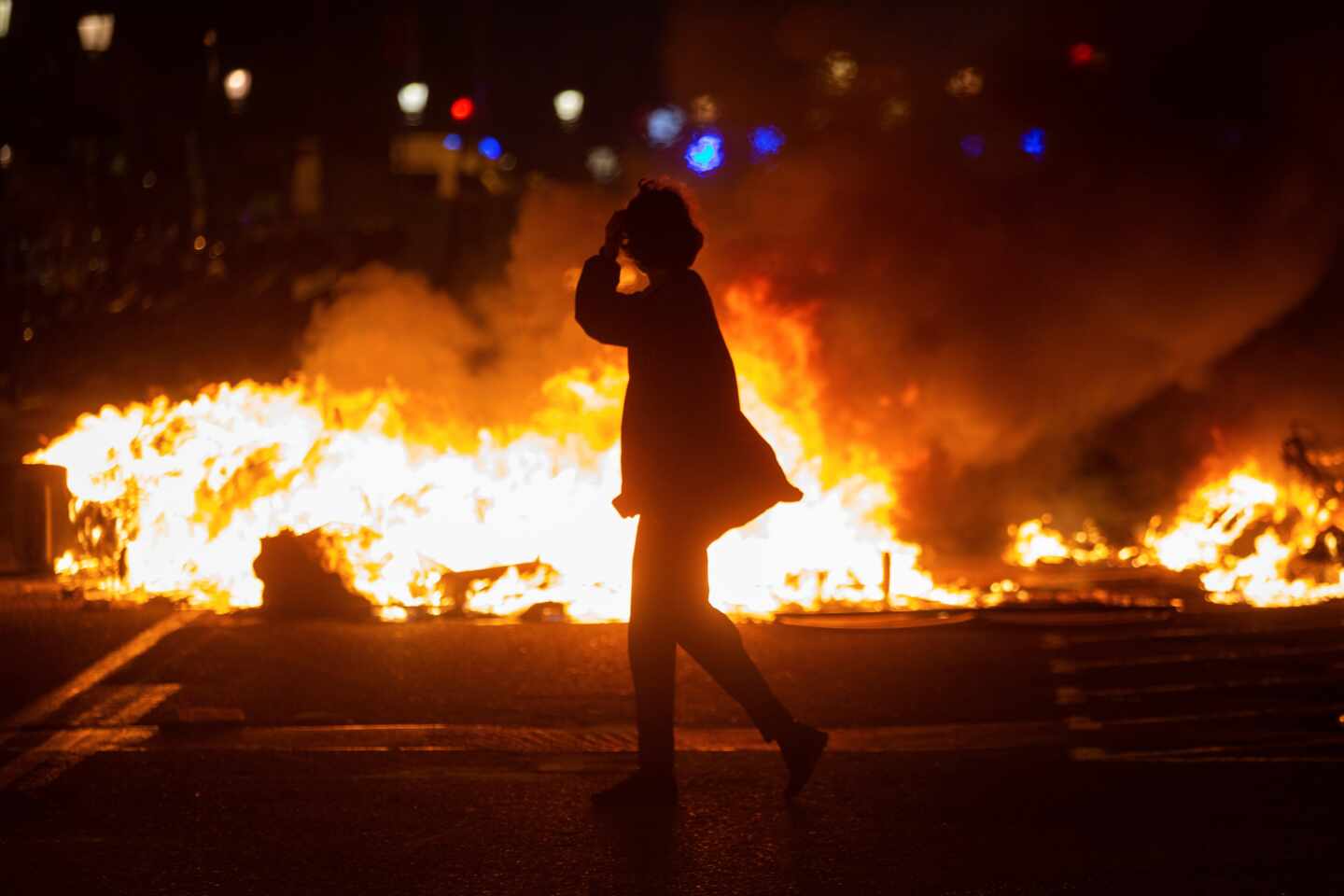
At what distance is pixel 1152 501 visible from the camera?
13266mm

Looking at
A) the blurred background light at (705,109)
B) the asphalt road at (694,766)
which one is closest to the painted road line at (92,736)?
the asphalt road at (694,766)

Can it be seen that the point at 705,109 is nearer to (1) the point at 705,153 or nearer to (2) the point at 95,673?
(1) the point at 705,153

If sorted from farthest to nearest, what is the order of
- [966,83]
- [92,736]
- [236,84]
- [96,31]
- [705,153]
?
[236,84] → [96,31] → [966,83] → [705,153] → [92,736]

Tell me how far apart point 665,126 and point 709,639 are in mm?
8588

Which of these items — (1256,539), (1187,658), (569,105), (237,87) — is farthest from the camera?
(569,105)

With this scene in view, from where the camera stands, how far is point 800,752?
4738 mm

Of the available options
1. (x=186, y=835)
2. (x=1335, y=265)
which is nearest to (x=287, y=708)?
(x=186, y=835)

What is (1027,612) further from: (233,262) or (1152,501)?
(233,262)

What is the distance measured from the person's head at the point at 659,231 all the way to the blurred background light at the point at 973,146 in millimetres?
7399

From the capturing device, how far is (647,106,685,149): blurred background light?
1288cm

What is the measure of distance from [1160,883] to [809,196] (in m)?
7.93

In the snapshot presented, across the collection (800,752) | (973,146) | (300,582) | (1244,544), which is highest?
(973,146)

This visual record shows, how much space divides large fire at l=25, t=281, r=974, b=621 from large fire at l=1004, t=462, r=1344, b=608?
182 cm

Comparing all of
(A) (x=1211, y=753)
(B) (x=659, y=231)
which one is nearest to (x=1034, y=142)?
(A) (x=1211, y=753)
